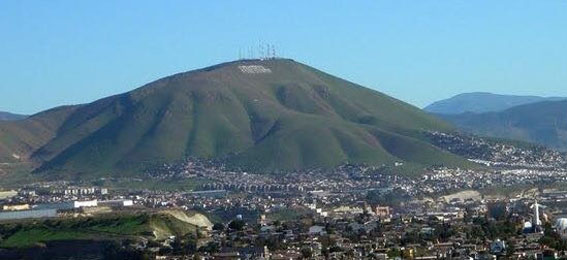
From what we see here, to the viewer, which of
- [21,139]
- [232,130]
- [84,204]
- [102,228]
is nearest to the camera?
[102,228]

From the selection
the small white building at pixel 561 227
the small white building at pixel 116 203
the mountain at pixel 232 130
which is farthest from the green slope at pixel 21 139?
the small white building at pixel 561 227

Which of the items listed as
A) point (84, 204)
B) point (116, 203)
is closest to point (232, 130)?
point (116, 203)

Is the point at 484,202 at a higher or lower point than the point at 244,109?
Result: lower

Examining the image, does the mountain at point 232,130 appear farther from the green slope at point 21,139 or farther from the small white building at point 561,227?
the small white building at point 561,227

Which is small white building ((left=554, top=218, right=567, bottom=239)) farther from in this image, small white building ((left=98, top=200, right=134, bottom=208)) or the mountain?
the mountain

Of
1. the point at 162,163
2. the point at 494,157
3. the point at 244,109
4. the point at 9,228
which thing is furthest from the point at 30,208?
the point at 244,109

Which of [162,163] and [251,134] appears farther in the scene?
[251,134]

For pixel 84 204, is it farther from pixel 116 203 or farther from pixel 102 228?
pixel 102 228

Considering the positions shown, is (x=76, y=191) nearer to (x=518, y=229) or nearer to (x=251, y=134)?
(x=251, y=134)
